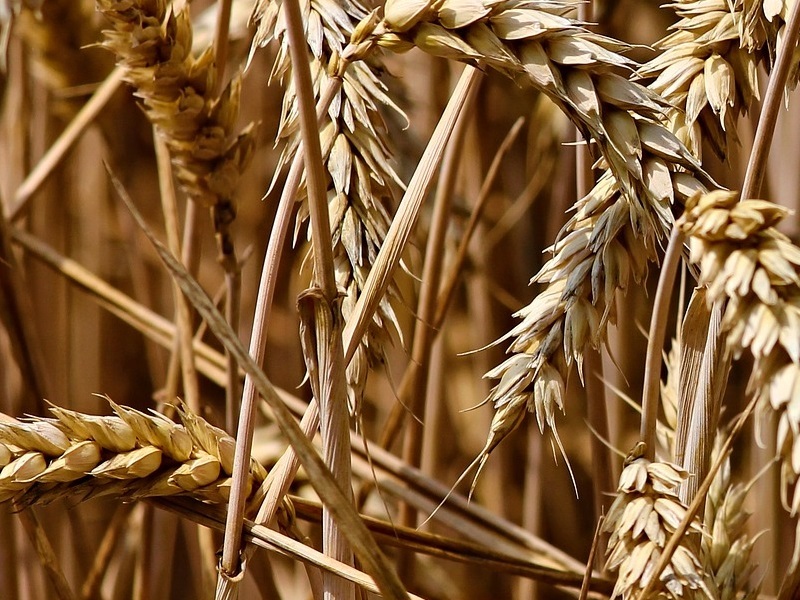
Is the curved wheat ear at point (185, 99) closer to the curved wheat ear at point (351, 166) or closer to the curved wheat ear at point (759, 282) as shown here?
the curved wheat ear at point (351, 166)

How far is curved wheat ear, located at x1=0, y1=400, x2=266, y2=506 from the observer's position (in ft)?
Answer: 1.40

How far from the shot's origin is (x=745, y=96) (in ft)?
1.54

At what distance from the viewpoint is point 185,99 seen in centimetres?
60

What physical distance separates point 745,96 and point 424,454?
56 cm

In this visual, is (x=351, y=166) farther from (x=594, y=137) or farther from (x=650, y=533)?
(x=650, y=533)

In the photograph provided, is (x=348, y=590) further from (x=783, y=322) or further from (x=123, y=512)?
(x=123, y=512)

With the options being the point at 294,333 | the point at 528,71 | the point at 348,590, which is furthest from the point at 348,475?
the point at 294,333

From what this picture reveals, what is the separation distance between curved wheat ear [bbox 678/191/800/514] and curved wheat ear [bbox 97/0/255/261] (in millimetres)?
387

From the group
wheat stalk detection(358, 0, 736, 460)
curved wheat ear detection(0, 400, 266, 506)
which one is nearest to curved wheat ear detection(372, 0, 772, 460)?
wheat stalk detection(358, 0, 736, 460)

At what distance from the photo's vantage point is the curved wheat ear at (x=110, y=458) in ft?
1.40

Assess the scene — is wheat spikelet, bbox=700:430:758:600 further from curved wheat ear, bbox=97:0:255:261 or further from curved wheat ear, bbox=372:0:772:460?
curved wheat ear, bbox=97:0:255:261

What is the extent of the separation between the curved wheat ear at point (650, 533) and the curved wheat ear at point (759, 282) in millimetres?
103

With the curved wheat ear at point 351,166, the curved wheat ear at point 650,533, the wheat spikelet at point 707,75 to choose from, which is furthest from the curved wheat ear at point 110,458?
the wheat spikelet at point 707,75

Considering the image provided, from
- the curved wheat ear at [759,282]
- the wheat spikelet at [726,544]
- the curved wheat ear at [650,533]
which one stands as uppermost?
the curved wheat ear at [759,282]
